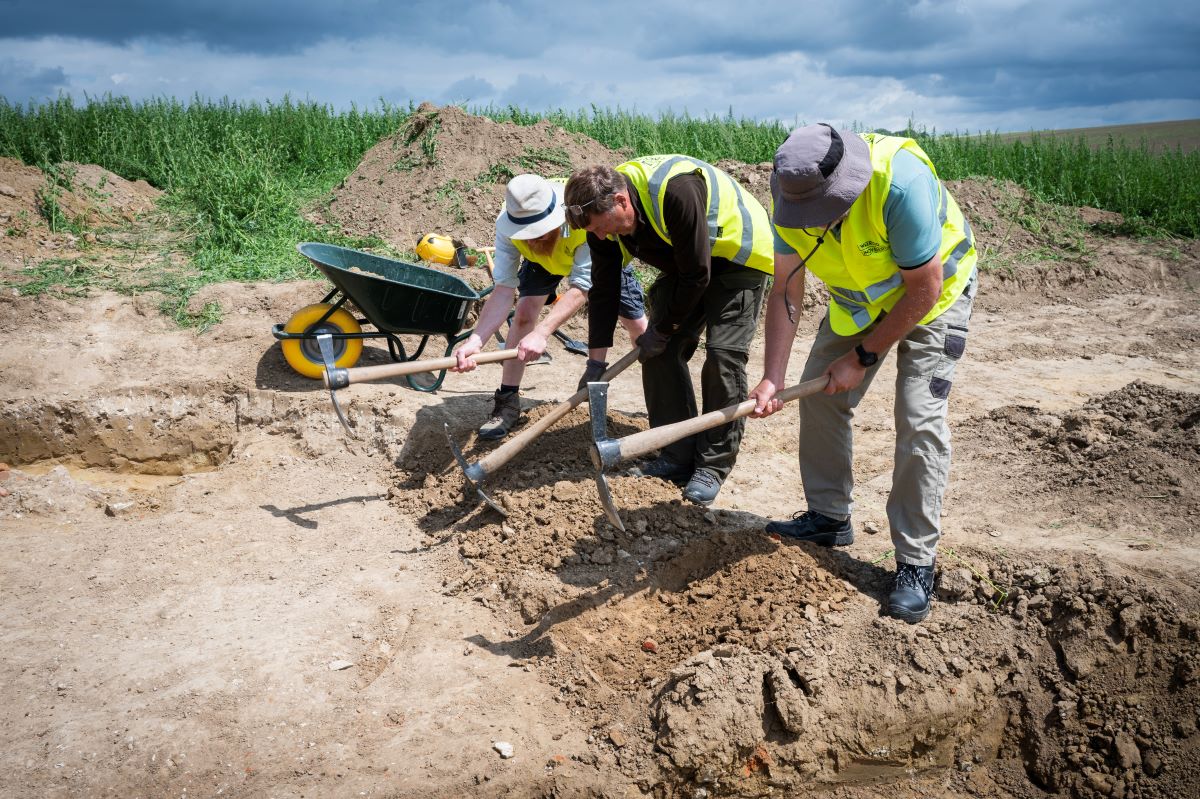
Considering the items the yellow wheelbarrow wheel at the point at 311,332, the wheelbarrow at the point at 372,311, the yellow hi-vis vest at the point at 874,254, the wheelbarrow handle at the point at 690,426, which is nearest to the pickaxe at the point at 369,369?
the wheelbarrow at the point at 372,311

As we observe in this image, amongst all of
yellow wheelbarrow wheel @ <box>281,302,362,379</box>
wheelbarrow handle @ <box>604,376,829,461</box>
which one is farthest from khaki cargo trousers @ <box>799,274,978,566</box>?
yellow wheelbarrow wheel @ <box>281,302,362,379</box>

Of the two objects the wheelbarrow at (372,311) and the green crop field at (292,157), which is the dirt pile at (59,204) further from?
the wheelbarrow at (372,311)

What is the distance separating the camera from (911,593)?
3012 millimetres

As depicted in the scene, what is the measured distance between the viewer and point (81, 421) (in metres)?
5.19

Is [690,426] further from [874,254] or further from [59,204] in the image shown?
[59,204]

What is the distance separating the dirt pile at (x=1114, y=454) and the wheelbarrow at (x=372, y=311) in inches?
123

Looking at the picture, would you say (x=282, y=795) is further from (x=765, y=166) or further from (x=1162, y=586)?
(x=765, y=166)

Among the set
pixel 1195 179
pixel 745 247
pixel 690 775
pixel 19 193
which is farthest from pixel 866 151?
pixel 1195 179

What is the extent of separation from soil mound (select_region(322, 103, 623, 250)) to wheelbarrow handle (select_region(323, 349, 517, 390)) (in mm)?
3875

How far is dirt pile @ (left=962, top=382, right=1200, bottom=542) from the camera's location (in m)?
3.71

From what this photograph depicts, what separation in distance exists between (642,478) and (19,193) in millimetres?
7008

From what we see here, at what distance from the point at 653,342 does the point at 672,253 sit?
427 mm

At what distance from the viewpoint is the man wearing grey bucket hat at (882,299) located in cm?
262

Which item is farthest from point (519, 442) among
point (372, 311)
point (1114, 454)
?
point (1114, 454)
